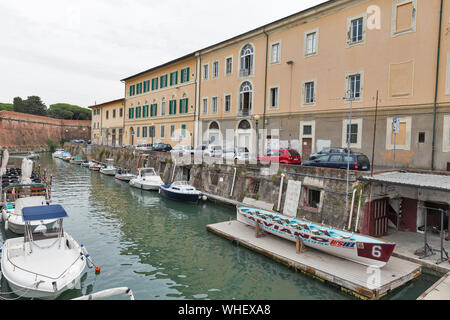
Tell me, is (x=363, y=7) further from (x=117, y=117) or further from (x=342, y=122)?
(x=117, y=117)

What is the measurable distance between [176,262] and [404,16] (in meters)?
19.4

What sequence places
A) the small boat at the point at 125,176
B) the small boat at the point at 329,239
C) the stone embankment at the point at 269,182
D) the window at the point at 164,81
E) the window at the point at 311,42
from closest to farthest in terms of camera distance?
the small boat at the point at 329,239 < the stone embankment at the point at 269,182 < the window at the point at 311,42 < the small boat at the point at 125,176 < the window at the point at 164,81

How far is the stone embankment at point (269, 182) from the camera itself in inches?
598

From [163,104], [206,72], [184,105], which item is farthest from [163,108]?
[206,72]

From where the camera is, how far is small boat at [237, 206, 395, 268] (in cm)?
1031

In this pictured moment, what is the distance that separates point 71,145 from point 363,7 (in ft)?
206

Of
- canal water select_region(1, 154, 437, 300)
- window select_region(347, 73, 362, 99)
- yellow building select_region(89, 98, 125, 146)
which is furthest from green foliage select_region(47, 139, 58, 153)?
window select_region(347, 73, 362, 99)

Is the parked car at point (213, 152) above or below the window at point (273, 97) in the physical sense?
below

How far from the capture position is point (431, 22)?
1747 cm

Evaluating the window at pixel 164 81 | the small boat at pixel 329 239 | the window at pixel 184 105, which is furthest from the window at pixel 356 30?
the window at pixel 164 81

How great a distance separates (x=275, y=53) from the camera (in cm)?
2673

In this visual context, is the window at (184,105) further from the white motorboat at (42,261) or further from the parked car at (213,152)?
the white motorboat at (42,261)

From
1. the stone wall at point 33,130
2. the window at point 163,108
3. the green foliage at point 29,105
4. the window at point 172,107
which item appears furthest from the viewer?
the green foliage at point 29,105

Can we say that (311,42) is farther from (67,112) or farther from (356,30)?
(67,112)
